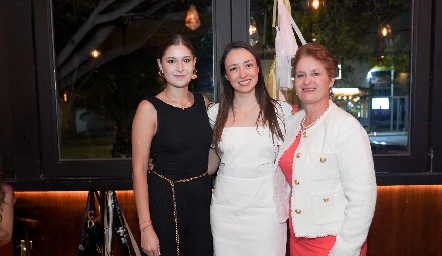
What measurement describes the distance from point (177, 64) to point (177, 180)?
52cm

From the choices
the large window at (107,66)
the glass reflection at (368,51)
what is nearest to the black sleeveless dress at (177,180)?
the large window at (107,66)

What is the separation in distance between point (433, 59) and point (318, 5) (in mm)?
789

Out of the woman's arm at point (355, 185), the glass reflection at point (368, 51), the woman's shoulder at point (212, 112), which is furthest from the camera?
the glass reflection at point (368, 51)

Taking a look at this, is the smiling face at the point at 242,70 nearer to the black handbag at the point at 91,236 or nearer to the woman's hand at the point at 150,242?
the woman's hand at the point at 150,242

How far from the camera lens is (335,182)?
5.17 feet

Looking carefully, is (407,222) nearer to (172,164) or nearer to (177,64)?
(172,164)

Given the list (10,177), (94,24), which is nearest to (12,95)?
(10,177)

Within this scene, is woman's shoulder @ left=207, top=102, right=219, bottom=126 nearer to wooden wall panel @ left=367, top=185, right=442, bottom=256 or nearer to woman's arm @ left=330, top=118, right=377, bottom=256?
woman's arm @ left=330, top=118, right=377, bottom=256

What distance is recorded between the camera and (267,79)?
8.28 ft

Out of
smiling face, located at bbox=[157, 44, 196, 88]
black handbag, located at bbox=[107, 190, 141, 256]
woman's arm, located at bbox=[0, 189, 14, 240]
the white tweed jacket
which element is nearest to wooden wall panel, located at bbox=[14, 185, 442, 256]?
woman's arm, located at bbox=[0, 189, 14, 240]

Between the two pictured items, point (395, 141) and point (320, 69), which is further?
point (395, 141)

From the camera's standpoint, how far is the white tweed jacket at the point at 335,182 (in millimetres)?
1473

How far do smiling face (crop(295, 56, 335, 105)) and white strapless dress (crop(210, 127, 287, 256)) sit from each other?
1.02 ft

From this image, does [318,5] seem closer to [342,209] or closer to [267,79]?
[267,79]
